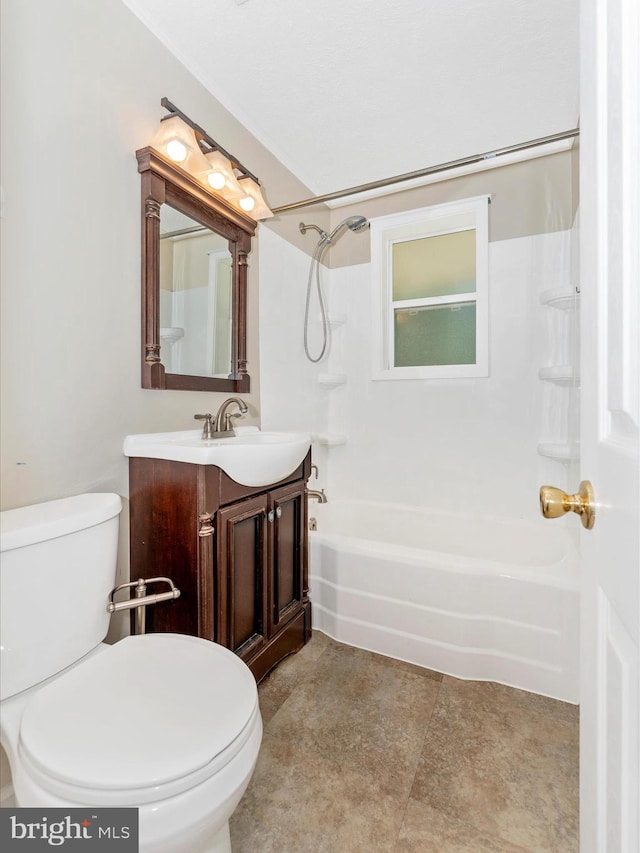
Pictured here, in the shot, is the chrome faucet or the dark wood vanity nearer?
the dark wood vanity

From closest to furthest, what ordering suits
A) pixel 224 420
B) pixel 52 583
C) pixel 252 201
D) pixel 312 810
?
pixel 52 583 < pixel 312 810 < pixel 224 420 < pixel 252 201

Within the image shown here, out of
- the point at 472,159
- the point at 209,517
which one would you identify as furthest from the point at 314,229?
the point at 209,517

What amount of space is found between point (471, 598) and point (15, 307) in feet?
6.07

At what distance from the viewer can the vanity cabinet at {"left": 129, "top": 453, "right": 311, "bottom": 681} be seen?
1.32 m

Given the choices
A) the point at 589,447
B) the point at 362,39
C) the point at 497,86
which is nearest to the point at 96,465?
the point at 589,447

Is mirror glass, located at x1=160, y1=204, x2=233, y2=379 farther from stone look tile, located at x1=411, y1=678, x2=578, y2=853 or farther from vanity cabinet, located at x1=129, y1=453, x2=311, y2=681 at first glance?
stone look tile, located at x1=411, y1=678, x2=578, y2=853

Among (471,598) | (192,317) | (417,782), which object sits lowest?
(417,782)

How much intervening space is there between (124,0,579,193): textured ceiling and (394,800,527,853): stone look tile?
2518 mm

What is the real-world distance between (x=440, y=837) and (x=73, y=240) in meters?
1.93

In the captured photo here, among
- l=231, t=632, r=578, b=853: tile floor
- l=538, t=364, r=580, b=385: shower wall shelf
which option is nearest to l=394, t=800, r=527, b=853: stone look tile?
l=231, t=632, r=578, b=853: tile floor

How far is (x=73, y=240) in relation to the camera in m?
1.25

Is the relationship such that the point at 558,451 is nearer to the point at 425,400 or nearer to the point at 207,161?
the point at 425,400

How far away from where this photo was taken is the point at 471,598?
5.60ft

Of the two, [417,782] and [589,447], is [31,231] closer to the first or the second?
[589,447]
